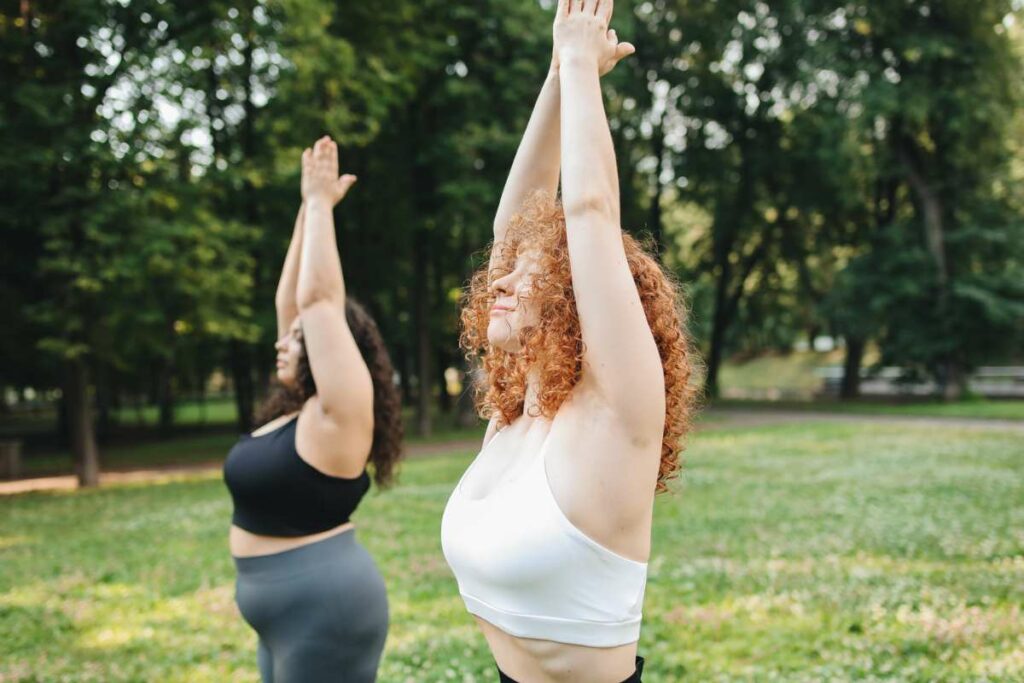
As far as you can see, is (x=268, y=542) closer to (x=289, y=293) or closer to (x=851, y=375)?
(x=289, y=293)

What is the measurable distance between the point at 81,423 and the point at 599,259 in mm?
16952

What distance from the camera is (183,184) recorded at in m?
16.3

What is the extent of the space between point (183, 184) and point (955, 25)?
25.2 metres

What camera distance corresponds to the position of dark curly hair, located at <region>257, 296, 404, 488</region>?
367cm

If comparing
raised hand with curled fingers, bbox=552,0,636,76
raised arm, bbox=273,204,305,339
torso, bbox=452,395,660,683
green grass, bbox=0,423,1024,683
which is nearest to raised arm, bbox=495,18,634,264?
raised hand with curled fingers, bbox=552,0,636,76

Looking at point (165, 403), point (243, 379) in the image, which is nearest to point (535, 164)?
point (243, 379)

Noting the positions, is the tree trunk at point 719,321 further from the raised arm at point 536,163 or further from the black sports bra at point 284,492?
the raised arm at point 536,163

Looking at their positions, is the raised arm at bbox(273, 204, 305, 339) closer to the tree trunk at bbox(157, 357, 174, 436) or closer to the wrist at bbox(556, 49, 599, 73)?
the wrist at bbox(556, 49, 599, 73)

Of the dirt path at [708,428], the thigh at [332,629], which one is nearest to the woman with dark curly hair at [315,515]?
the thigh at [332,629]

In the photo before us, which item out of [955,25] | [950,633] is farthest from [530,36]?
[950,633]

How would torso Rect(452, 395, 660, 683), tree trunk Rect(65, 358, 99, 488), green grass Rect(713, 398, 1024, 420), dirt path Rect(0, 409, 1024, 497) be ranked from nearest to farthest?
torso Rect(452, 395, 660, 683)
tree trunk Rect(65, 358, 99, 488)
dirt path Rect(0, 409, 1024, 497)
green grass Rect(713, 398, 1024, 420)

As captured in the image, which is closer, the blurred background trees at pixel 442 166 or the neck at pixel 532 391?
the neck at pixel 532 391

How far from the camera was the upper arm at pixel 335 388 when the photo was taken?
3100 mm

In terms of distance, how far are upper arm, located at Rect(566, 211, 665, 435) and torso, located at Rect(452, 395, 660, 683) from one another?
0.06 m
